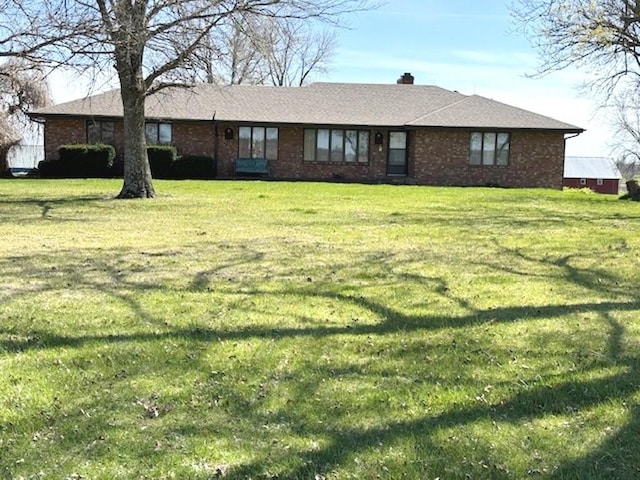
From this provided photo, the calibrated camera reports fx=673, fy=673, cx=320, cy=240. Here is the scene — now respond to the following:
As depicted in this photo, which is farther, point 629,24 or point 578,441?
point 629,24

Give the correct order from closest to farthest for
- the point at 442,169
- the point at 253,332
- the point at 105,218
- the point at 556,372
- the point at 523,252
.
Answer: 1. the point at 556,372
2. the point at 253,332
3. the point at 523,252
4. the point at 105,218
5. the point at 442,169

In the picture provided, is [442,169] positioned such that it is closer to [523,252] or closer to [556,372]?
[523,252]

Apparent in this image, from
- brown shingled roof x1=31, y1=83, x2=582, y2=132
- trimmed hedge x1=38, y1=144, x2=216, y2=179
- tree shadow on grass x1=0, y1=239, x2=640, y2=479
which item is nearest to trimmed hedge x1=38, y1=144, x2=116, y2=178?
trimmed hedge x1=38, y1=144, x2=216, y2=179

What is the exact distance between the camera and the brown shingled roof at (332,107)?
28.0 meters

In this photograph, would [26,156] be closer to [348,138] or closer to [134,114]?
[348,138]

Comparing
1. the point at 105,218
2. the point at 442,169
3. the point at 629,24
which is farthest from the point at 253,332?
the point at 442,169

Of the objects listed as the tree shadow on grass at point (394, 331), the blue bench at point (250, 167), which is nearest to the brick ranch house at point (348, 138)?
the blue bench at point (250, 167)

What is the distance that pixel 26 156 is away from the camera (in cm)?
3791

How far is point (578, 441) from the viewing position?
3.24 metres

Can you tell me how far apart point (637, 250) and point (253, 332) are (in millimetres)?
6549

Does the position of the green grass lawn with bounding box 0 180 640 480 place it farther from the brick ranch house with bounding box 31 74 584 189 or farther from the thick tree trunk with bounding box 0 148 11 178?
the thick tree trunk with bounding box 0 148 11 178

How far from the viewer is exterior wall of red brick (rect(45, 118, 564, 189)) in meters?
28.2

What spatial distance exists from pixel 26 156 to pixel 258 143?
16.7 m

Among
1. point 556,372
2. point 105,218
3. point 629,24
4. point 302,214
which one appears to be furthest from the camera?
point 629,24
